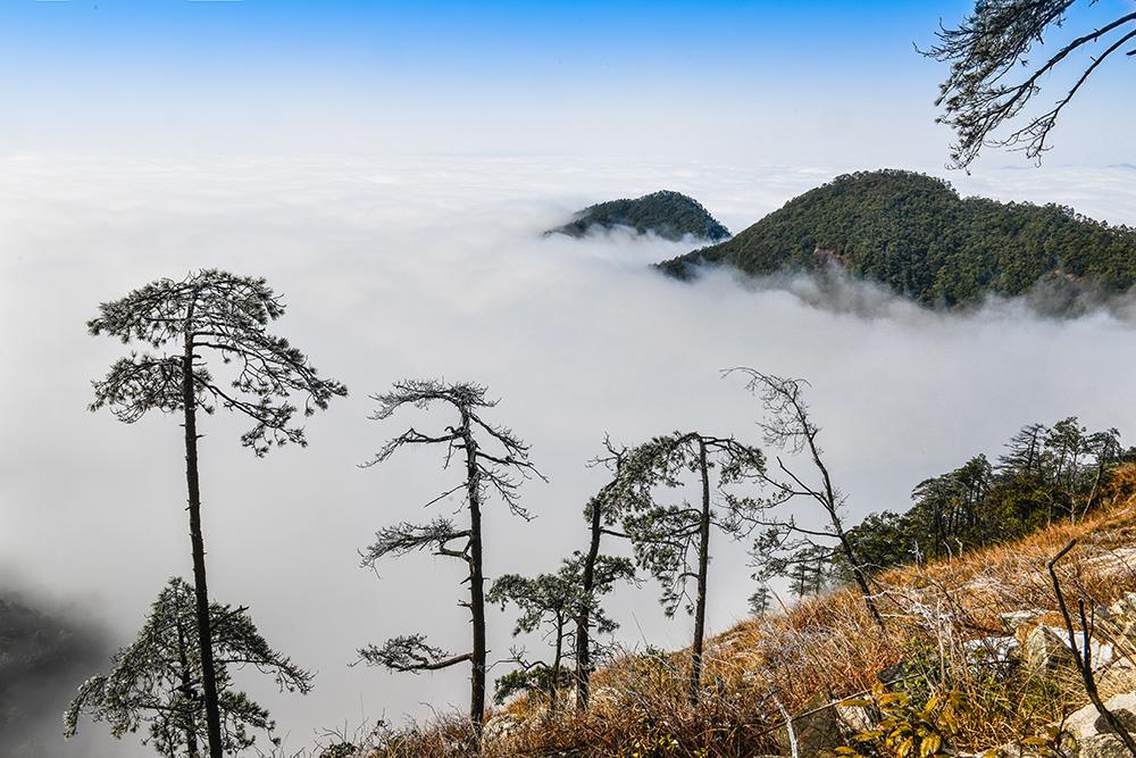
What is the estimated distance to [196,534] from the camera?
920 cm

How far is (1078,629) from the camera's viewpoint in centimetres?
309

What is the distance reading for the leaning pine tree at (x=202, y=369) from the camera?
28.6ft

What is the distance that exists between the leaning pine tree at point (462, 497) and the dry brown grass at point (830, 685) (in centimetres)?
644

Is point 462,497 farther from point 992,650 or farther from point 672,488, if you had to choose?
point 992,650

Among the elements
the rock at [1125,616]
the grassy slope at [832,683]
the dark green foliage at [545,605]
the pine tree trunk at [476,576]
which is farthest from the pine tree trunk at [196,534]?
the rock at [1125,616]

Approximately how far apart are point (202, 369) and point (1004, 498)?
125 feet

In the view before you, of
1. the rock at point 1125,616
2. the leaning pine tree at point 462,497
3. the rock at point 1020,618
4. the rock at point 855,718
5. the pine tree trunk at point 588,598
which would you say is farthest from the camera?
the pine tree trunk at point 588,598

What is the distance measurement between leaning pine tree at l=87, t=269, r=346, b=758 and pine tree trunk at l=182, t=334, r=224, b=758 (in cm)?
1

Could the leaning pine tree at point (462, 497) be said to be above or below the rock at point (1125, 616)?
below

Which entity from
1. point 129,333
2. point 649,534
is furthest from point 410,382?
point 649,534

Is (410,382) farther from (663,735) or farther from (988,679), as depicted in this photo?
(988,679)

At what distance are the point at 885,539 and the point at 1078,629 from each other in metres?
32.6

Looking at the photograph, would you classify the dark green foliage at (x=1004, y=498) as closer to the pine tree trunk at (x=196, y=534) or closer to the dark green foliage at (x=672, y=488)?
the dark green foliage at (x=672, y=488)

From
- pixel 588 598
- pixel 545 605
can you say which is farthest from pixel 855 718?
pixel 588 598
